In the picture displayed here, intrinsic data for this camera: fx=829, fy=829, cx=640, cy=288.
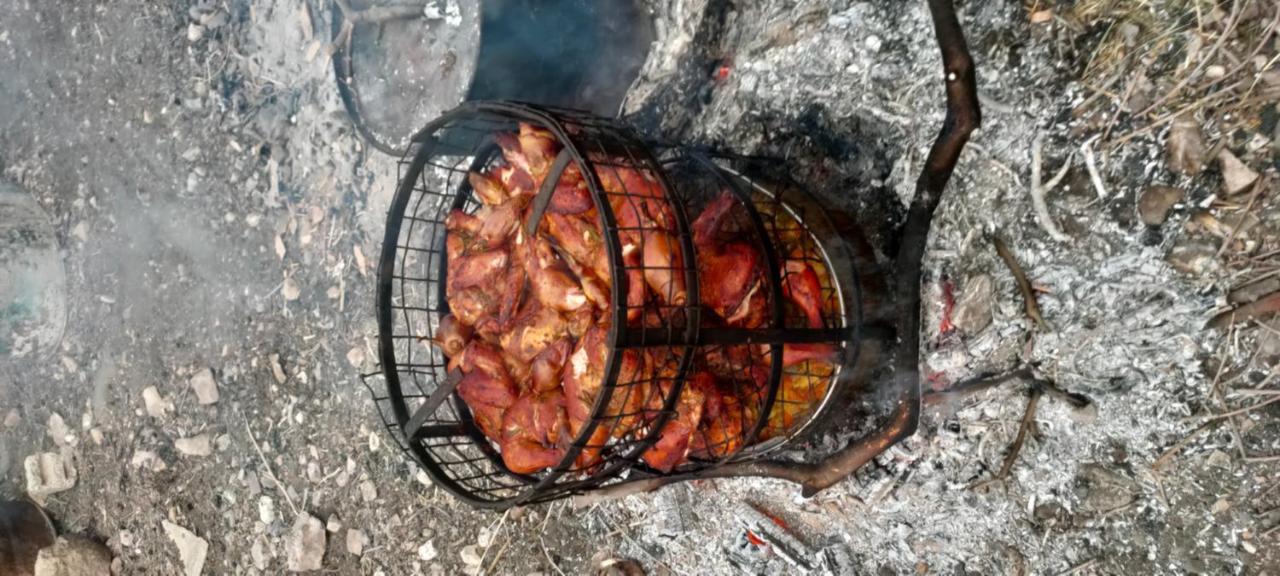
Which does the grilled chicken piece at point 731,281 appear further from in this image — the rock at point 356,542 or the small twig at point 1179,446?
the rock at point 356,542

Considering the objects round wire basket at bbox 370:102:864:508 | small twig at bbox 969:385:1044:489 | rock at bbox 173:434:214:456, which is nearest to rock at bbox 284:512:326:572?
rock at bbox 173:434:214:456

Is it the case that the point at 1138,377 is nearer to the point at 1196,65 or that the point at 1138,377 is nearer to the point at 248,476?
the point at 1196,65

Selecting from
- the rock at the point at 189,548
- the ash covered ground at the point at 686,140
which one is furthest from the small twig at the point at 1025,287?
the rock at the point at 189,548

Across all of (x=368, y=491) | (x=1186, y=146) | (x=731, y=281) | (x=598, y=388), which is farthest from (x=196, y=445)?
(x=1186, y=146)

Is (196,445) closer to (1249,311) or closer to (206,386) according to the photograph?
(206,386)

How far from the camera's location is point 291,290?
439cm

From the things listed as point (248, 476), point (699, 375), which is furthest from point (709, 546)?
point (248, 476)

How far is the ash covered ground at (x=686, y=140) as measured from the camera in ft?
7.72

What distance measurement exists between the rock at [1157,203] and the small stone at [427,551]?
327 cm

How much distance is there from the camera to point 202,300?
184 inches

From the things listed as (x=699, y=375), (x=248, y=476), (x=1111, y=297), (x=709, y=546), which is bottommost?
(x=248, y=476)

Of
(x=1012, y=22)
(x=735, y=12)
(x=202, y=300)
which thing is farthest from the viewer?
(x=202, y=300)

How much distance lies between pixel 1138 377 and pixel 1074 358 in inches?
6.8

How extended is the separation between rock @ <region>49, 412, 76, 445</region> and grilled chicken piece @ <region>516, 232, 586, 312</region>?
4.69 meters
